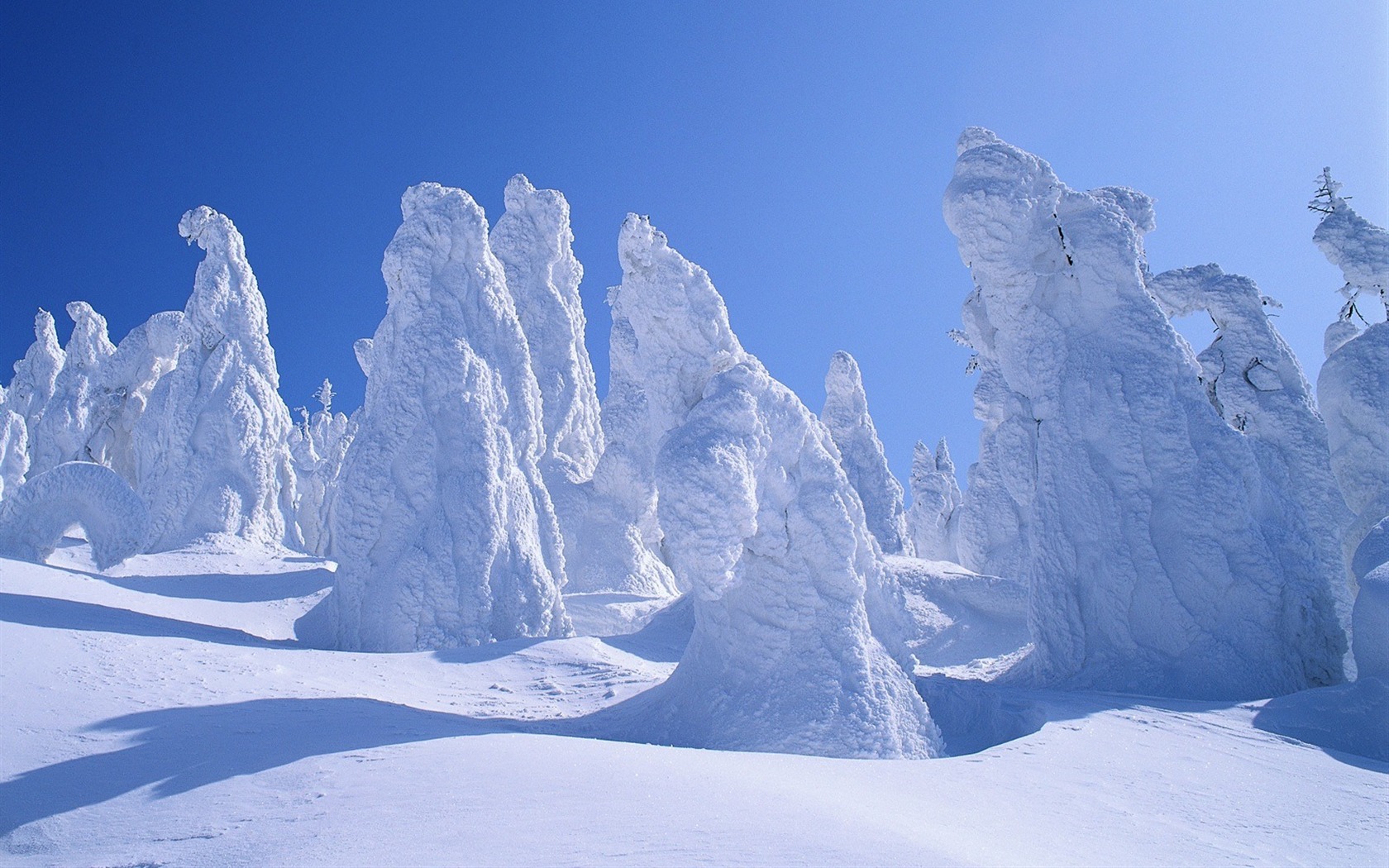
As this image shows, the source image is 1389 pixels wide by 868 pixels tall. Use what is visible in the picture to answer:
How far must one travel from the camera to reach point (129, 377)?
945 inches

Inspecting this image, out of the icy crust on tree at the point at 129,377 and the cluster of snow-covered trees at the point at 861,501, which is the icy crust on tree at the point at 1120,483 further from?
the icy crust on tree at the point at 129,377

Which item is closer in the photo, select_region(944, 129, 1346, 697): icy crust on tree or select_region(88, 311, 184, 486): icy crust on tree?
select_region(944, 129, 1346, 697): icy crust on tree

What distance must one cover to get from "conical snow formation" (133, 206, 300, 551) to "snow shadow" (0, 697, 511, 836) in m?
14.0

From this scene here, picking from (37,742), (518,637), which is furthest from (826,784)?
(518,637)

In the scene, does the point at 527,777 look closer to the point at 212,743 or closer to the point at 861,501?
the point at 212,743

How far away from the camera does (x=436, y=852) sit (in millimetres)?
3551

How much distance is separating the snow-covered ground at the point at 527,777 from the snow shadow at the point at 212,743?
23 mm

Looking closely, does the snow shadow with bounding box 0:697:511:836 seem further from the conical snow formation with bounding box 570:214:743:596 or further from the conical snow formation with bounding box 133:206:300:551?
the conical snow formation with bounding box 133:206:300:551

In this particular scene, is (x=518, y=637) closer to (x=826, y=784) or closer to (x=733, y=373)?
(x=733, y=373)

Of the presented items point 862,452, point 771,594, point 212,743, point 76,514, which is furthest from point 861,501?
point 862,452

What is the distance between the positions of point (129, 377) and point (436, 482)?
56.8 feet

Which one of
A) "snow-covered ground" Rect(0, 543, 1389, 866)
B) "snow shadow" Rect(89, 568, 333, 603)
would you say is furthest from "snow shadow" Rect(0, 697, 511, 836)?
"snow shadow" Rect(89, 568, 333, 603)

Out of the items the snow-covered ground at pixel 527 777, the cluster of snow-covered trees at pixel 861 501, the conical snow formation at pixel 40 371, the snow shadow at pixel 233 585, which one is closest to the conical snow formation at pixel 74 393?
the conical snow formation at pixel 40 371

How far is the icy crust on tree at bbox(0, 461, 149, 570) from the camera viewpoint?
475 inches
